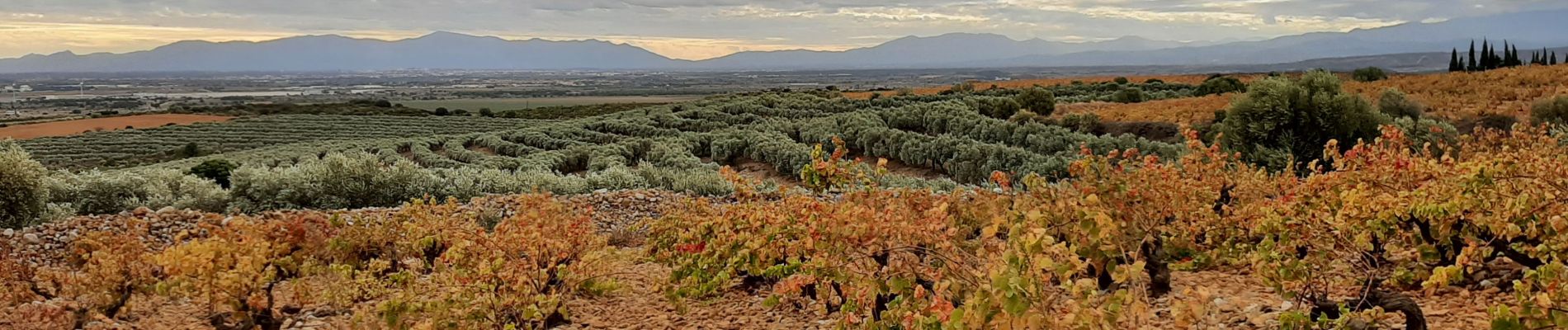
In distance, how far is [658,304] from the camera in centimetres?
560

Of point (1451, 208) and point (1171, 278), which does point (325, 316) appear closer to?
point (1171, 278)

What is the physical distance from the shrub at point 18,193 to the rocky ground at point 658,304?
1512 millimetres

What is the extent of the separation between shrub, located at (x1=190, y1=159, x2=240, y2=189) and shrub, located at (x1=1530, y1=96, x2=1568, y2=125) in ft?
67.3

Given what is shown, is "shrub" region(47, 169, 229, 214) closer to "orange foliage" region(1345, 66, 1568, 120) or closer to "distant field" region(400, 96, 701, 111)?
"orange foliage" region(1345, 66, 1568, 120)

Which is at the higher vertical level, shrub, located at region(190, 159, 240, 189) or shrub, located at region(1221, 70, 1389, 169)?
Answer: shrub, located at region(1221, 70, 1389, 169)

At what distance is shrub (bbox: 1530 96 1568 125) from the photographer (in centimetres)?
1395

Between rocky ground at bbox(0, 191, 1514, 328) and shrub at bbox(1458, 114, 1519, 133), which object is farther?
shrub at bbox(1458, 114, 1519, 133)

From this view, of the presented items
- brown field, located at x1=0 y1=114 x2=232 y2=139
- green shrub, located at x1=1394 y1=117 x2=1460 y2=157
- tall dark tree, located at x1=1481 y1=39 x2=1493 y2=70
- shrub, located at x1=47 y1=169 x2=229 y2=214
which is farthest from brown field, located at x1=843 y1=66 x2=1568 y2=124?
brown field, located at x1=0 y1=114 x2=232 y2=139

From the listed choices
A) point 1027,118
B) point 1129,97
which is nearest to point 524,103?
point 1129,97

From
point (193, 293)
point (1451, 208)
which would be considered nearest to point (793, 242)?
point (1451, 208)

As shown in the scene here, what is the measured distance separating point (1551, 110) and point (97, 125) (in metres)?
55.5

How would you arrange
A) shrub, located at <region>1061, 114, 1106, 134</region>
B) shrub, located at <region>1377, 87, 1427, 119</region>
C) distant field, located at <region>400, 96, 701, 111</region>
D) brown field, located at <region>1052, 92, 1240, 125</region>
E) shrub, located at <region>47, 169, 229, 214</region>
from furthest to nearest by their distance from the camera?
distant field, located at <region>400, 96, 701, 111</region>, shrub, located at <region>1061, 114, 1106, 134</region>, brown field, located at <region>1052, 92, 1240, 125</region>, shrub, located at <region>1377, 87, 1427, 119</region>, shrub, located at <region>47, 169, 229, 214</region>

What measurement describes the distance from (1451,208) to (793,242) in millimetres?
2727

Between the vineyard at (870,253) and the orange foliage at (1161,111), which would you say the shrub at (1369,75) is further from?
the vineyard at (870,253)
